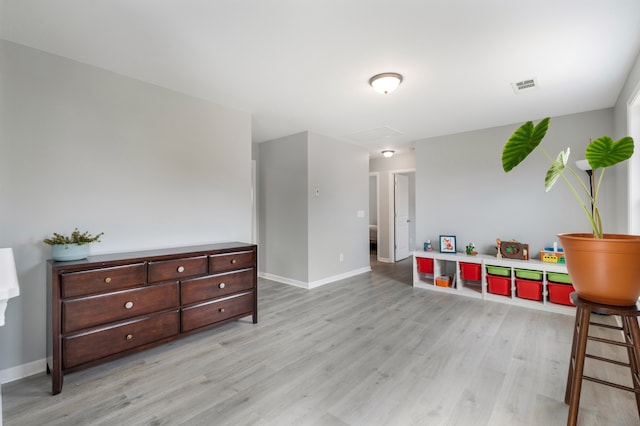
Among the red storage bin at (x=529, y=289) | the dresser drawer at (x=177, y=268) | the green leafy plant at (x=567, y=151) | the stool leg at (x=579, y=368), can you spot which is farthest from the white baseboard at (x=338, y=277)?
the green leafy plant at (x=567, y=151)

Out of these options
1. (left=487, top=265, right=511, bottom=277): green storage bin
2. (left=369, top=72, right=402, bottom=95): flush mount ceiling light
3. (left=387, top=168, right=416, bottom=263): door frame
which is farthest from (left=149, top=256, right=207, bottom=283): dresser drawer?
(left=387, top=168, right=416, bottom=263): door frame

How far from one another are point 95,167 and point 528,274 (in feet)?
15.9

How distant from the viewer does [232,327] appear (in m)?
2.98

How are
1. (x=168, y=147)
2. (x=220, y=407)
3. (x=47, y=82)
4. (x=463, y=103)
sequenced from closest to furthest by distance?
(x=220, y=407)
(x=47, y=82)
(x=168, y=147)
(x=463, y=103)

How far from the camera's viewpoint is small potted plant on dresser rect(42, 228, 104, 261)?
206cm

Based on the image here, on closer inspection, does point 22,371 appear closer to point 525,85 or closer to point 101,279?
point 101,279

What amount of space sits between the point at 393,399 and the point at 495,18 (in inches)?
100

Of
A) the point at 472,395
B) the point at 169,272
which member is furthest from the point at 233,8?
the point at 472,395

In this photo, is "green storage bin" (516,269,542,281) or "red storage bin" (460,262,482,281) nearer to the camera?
"green storage bin" (516,269,542,281)

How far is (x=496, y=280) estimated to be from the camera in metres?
3.82

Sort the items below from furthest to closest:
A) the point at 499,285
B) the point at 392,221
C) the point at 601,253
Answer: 1. the point at 392,221
2. the point at 499,285
3. the point at 601,253

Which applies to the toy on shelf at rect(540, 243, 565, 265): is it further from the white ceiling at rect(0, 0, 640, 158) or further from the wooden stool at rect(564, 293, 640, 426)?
the wooden stool at rect(564, 293, 640, 426)

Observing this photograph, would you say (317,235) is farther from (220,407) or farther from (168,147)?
(220,407)

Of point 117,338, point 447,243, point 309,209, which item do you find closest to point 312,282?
point 309,209
